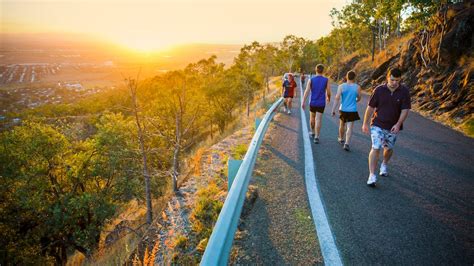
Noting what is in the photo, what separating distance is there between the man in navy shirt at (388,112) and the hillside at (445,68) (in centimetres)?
641

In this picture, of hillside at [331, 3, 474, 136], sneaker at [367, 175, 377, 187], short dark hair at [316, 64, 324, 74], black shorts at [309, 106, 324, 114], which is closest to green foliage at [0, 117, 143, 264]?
black shorts at [309, 106, 324, 114]

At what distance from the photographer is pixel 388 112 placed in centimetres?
477

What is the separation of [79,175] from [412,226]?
2031 cm

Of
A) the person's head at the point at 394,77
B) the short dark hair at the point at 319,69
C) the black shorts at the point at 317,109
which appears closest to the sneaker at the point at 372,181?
the person's head at the point at 394,77

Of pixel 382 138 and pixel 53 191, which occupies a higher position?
pixel 382 138

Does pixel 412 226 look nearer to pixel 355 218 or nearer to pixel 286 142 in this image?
pixel 355 218

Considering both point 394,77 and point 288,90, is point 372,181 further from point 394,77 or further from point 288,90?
point 288,90

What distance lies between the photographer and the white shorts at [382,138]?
192 inches

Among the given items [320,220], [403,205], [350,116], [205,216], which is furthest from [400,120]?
[205,216]

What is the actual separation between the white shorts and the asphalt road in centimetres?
62

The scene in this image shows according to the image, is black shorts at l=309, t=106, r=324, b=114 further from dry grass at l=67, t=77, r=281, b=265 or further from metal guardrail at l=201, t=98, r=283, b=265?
metal guardrail at l=201, t=98, r=283, b=265

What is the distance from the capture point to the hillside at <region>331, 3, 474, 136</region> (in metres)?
11.4

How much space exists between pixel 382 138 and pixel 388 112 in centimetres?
48

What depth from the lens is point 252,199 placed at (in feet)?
13.4
